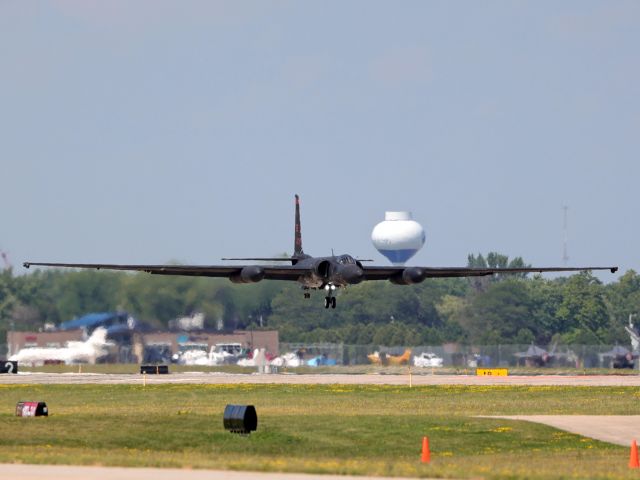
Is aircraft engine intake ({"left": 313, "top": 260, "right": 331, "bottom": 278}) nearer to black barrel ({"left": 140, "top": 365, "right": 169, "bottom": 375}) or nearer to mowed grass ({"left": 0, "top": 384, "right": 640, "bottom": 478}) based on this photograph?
mowed grass ({"left": 0, "top": 384, "right": 640, "bottom": 478})

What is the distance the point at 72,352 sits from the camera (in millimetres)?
105875

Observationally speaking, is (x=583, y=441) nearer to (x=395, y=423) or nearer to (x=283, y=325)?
(x=395, y=423)

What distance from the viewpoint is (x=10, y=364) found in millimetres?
101750

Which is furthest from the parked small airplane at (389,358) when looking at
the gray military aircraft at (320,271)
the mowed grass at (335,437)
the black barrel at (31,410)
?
the black barrel at (31,410)

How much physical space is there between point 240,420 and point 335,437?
3.25m

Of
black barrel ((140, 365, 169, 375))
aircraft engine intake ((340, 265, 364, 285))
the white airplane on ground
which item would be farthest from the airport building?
aircraft engine intake ((340, 265, 364, 285))

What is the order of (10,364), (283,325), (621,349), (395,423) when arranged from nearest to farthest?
1. (395,423)
2. (10,364)
3. (621,349)
4. (283,325)

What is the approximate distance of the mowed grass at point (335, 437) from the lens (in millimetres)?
32781

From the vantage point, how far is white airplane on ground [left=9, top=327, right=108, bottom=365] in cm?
10338

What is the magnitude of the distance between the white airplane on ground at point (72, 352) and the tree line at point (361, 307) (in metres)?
2.05

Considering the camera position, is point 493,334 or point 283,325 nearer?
point 283,325

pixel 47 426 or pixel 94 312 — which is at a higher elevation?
pixel 94 312

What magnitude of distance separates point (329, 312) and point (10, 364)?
7337 cm

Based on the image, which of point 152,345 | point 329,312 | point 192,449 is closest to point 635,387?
point 192,449
